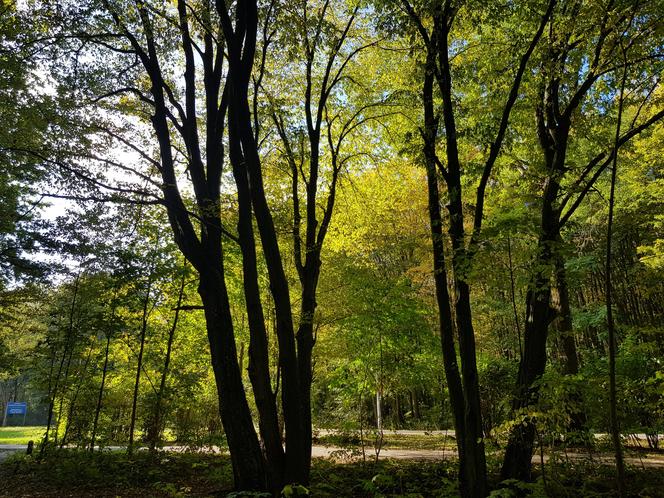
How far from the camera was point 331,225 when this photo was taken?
465 inches

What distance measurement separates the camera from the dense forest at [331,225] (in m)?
5.01

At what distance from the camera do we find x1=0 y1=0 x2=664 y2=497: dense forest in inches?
197

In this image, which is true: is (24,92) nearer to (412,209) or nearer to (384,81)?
(384,81)

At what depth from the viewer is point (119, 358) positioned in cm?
1124

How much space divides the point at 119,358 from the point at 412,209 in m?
12.1

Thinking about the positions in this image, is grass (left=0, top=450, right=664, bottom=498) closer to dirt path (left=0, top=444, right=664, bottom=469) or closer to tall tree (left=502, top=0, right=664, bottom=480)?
dirt path (left=0, top=444, right=664, bottom=469)

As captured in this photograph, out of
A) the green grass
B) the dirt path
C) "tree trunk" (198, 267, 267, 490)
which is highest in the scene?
"tree trunk" (198, 267, 267, 490)

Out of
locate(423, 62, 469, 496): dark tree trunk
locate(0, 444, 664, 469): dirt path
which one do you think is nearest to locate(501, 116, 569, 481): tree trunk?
locate(423, 62, 469, 496): dark tree trunk

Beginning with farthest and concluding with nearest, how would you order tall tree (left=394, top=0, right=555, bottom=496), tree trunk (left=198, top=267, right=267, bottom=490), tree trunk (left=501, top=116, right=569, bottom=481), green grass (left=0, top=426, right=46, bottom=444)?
green grass (left=0, top=426, right=46, bottom=444) → tree trunk (left=198, top=267, right=267, bottom=490) → tree trunk (left=501, top=116, right=569, bottom=481) → tall tree (left=394, top=0, right=555, bottom=496)

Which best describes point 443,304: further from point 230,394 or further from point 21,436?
point 21,436

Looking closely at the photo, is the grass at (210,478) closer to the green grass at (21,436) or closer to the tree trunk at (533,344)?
the tree trunk at (533,344)

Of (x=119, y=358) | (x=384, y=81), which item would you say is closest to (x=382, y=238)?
(x=384, y=81)

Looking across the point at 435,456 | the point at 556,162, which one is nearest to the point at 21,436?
the point at 435,456

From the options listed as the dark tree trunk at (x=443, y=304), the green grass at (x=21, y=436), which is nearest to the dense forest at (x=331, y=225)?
the dark tree trunk at (x=443, y=304)
